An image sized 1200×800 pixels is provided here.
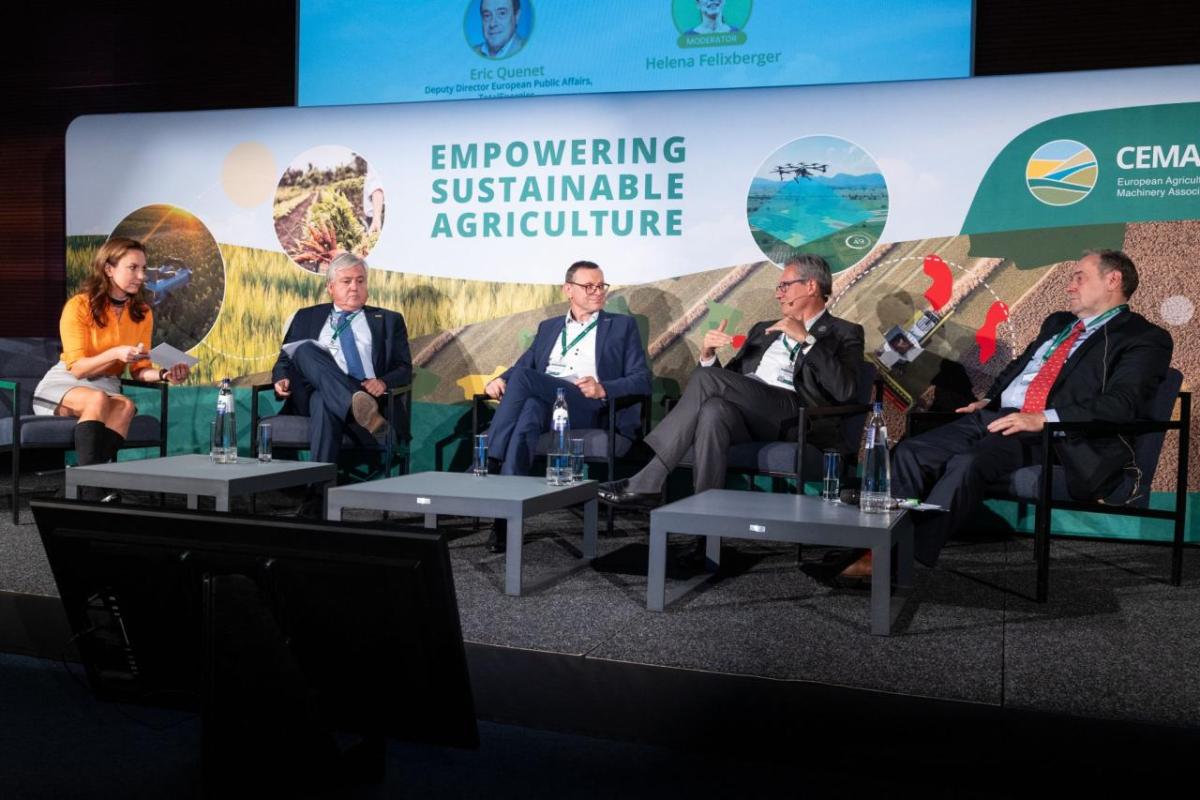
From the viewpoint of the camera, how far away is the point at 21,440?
4375mm

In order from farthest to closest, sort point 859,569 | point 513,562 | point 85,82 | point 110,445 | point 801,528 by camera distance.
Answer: point 85,82, point 110,445, point 859,569, point 513,562, point 801,528

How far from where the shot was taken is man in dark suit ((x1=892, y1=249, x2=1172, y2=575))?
341 centimetres

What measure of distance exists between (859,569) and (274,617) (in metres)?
2.45

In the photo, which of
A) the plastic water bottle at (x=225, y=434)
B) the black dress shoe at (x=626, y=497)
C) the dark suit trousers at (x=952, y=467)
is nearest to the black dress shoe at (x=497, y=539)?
the black dress shoe at (x=626, y=497)

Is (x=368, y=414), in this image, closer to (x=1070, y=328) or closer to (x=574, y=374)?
(x=574, y=374)

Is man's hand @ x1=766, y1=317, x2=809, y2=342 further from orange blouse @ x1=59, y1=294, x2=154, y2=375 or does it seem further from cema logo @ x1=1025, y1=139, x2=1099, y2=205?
orange blouse @ x1=59, y1=294, x2=154, y2=375

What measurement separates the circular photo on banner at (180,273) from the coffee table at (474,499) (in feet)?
8.46

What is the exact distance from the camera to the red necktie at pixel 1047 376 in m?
3.85

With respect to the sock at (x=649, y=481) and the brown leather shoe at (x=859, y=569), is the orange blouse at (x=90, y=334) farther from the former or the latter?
the brown leather shoe at (x=859, y=569)

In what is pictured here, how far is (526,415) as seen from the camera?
14.3 feet

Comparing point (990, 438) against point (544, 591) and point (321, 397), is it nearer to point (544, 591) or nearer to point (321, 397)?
point (544, 591)

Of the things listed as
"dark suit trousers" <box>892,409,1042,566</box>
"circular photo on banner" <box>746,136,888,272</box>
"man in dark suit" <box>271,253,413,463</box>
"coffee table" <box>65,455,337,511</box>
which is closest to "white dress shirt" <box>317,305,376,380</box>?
"man in dark suit" <box>271,253,413,463</box>

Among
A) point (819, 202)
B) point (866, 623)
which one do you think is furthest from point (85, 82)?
point (866, 623)

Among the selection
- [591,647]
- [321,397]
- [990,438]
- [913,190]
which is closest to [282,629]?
[591,647]
